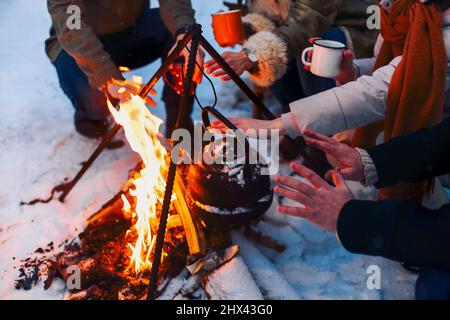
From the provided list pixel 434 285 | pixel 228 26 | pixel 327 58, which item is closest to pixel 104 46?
pixel 228 26

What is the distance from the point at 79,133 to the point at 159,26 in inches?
47.4

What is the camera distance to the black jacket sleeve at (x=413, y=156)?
176 centimetres

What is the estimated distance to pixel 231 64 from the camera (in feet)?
8.48

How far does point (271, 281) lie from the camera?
7.04ft

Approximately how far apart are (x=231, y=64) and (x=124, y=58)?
1.17 meters

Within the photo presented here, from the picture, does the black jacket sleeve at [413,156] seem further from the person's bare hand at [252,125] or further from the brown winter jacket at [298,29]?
the brown winter jacket at [298,29]

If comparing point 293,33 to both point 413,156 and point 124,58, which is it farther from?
point 124,58

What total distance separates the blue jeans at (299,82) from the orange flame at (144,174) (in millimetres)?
1326

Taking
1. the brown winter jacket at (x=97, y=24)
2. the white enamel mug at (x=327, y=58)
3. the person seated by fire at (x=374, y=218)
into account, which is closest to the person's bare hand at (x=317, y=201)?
the person seated by fire at (x=374, y=218)

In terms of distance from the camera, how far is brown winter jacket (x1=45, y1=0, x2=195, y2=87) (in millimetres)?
2541

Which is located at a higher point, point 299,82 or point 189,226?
point 299,82
